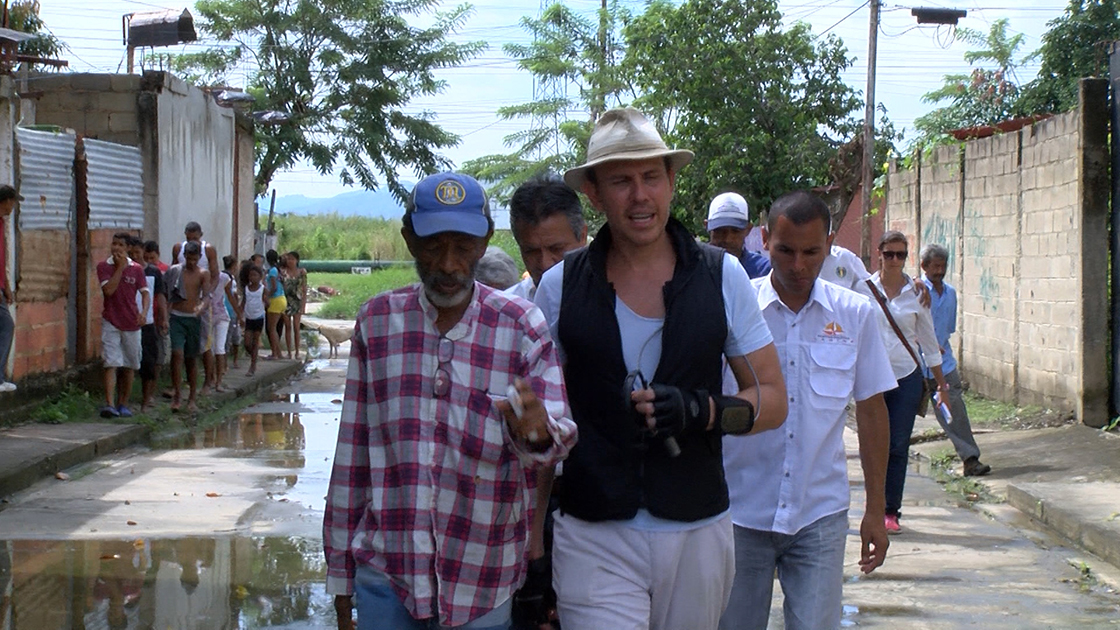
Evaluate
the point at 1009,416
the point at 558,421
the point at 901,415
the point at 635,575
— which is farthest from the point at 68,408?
the point at 558,421

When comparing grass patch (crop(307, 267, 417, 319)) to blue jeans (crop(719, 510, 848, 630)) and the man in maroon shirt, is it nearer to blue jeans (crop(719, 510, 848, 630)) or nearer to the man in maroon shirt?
the man in maroon shirt

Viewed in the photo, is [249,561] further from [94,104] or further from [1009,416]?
[94,104]

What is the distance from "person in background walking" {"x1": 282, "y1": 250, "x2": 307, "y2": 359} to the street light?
9513mm

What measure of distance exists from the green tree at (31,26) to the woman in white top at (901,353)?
29.8ft

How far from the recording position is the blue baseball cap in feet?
10.5

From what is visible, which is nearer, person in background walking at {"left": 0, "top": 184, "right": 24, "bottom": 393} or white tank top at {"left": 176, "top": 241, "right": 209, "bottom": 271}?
person in background walking at {"left": 0, "top": 184, "right": 24, "bottom": 393}

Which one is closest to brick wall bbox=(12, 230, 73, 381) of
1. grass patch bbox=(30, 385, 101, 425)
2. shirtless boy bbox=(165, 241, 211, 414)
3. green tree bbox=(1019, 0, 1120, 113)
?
grass patch bbox=(30, 385, 101, 425)

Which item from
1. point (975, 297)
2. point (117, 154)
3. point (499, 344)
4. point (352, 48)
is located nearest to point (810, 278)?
point (499, 344)

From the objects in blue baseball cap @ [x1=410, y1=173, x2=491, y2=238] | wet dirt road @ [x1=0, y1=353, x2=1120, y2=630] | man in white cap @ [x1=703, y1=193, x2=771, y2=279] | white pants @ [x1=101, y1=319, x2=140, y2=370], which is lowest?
wet dirt road @ [x1=0, y1=353, x2=1120, y2=630]

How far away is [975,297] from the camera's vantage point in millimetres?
16094

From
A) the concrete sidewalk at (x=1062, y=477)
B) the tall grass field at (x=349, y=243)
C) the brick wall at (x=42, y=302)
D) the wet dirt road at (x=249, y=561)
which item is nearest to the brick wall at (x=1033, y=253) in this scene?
the concrete sidewalk at (x=1062, y=477)

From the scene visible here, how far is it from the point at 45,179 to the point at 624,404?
11849 millimetres

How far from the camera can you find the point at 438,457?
10.3 feet

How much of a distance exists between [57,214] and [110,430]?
2.97 metres
